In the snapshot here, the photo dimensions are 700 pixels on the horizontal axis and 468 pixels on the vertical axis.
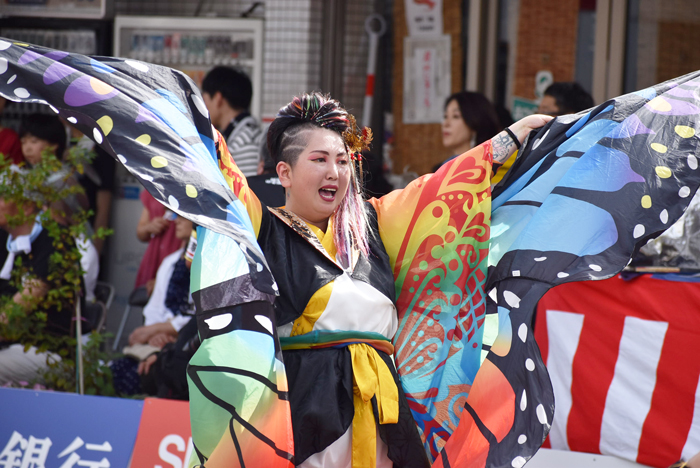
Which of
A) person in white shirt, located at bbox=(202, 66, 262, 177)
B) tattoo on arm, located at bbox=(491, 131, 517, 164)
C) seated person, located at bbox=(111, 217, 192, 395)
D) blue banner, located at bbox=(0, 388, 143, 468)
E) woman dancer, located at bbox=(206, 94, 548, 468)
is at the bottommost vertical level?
blue banner, located at bbox=(0, 388, 143, 468)

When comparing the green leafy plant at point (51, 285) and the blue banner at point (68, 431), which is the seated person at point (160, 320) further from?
the blue banner at point (68, 431)

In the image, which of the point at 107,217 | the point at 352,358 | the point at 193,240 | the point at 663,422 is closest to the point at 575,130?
the point at 352,358

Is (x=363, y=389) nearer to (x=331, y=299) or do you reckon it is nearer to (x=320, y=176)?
(x=331, y=299)

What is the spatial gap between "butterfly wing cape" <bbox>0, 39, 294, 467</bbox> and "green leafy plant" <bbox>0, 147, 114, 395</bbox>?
1.67 m

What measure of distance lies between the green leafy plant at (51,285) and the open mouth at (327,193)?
5.96ft

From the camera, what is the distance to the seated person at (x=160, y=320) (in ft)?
12.7

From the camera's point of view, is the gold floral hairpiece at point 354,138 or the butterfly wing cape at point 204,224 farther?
the gold floral hairpiece at point 354,138

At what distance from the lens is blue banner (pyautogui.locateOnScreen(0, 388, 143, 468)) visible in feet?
10.6

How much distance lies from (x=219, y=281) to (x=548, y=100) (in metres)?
2.64

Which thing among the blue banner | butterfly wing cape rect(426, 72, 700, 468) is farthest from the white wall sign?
butterfly wing cape rect(426, 72, 700, 468)

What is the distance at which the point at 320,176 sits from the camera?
6.97 ft

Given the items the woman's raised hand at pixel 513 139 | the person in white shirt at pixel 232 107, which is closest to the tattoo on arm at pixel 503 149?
the woman's raised hand at pixel 513 139

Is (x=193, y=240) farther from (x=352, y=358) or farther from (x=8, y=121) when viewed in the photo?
(x=8, y=121)

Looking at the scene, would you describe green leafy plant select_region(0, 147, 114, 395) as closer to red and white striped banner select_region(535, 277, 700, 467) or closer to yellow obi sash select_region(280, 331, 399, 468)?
yellow obi sash select_region(280, 331, 399, 468)
